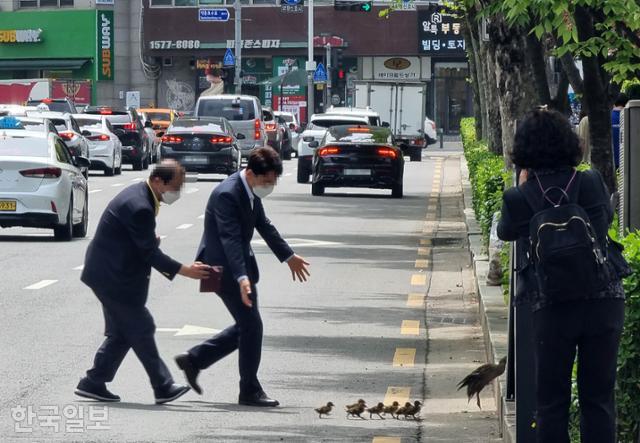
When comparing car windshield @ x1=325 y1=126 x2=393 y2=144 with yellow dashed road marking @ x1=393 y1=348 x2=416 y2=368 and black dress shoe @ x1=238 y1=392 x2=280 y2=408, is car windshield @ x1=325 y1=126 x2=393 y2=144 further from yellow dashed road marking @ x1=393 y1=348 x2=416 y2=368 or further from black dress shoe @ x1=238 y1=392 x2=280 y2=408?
black dress shoe @ x1=238 y1=392 x2=280 y2=408

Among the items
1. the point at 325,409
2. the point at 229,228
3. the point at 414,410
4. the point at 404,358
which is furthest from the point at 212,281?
the point at 404,358

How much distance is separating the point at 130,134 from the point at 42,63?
33.0 meters

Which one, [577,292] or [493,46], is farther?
[493,46]

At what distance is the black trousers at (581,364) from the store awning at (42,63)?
70.7 m

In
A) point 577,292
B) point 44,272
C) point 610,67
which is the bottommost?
point 44,272

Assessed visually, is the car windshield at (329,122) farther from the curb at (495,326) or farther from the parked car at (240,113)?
the curb at (495,326)

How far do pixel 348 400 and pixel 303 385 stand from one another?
592 mm

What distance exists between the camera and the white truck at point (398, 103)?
5697 cm

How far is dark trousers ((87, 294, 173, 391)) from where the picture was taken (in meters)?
10.0

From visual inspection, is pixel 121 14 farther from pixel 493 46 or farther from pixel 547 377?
pixel 547 377

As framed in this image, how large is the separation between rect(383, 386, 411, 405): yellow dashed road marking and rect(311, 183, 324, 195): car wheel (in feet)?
73.3

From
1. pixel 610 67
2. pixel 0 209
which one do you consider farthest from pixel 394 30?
pixel 610 67

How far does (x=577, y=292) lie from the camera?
6434 mm

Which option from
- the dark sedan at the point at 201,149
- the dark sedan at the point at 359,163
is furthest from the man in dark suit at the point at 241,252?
the dark sedan at the point at 201,149
